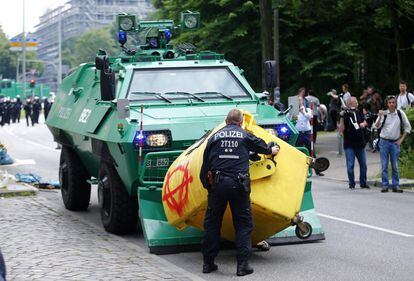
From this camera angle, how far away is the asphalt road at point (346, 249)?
30.5ft

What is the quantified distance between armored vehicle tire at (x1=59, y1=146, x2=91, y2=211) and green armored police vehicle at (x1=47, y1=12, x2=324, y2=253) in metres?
0.02

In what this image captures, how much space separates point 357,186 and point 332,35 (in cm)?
1730

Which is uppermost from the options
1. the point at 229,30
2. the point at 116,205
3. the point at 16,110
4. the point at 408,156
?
the point at 229,30

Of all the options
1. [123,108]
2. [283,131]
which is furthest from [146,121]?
[283,131]

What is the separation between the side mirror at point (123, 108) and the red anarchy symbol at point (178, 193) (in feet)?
4.42

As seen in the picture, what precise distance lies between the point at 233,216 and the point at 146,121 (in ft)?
7.54

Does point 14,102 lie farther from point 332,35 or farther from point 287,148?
point 287,148

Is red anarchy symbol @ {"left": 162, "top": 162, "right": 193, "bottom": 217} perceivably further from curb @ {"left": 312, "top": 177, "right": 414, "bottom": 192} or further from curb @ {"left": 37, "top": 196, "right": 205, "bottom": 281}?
curb @ {"left": 312, "top": 177, "right": 414, "bottom": 192}

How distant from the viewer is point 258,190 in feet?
30.8

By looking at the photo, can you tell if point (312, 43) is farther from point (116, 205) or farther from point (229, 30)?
point (116, 205)

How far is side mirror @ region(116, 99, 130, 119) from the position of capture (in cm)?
1108

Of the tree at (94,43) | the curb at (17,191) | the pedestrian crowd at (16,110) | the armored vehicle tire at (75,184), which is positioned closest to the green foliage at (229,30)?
the curb at (17,191)

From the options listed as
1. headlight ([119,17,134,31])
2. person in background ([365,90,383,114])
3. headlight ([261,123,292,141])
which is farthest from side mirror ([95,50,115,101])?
person in background ([365,90,383,114])

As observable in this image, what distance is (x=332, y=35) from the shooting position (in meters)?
34.8
